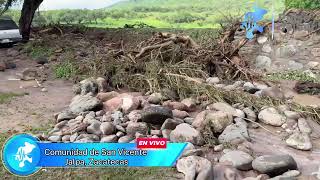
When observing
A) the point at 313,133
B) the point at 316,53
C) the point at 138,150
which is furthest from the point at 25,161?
the point at 316,53

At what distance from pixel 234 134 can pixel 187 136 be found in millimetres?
601

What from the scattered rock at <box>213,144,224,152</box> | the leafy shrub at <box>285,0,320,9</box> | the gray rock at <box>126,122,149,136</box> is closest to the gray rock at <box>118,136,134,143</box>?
the gray rock at <box>126,122,149,136</box>

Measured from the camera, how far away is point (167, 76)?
7.22 meters

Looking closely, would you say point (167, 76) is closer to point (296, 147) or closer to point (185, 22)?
point (296, 147)

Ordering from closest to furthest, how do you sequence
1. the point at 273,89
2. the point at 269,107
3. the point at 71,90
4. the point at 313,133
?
the point at 313,133 → the point at 269,107 → the point at 273,89 → the point at 71,90

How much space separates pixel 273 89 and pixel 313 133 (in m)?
1.36

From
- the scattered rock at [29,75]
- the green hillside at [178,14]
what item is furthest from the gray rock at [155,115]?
the green hillside at [178,14]

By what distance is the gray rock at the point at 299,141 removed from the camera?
528cm

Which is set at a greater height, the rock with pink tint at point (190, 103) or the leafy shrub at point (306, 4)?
the leafy shrub at point (306, 4)

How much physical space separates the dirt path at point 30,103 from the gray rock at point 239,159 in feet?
8.82

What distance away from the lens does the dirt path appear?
6203 millimetres

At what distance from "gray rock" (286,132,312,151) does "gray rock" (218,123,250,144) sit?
541 mm

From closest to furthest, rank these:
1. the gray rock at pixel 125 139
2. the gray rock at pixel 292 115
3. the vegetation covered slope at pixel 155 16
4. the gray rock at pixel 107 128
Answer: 1. the gray rock at pixel 125 139
2. the gray rock at pixel 107 128
3. the gray rock at pixel 292 115
4. the vegetation covered slope at pixel 155 16

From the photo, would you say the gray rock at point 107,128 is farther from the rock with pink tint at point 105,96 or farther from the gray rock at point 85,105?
the rock with pink tint at point 105,96
